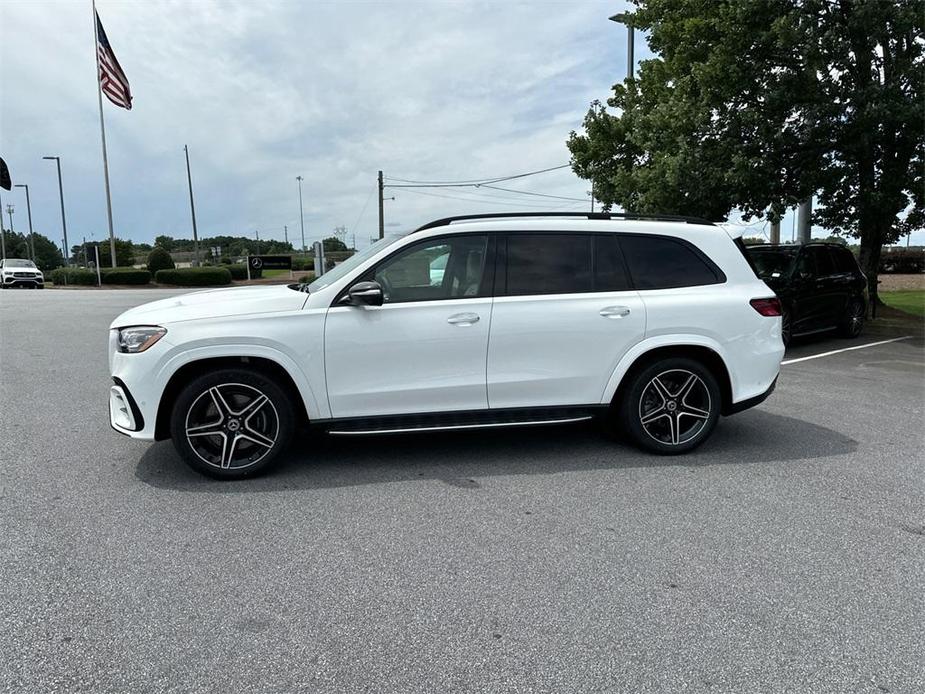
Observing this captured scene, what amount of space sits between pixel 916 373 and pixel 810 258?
290cm

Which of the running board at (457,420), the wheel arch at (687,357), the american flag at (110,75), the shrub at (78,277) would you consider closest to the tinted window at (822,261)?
the wheel arch at (687,357)

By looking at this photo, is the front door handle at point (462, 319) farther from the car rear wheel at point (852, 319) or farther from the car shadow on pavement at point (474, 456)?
the car rear wheel at point (852, 319)

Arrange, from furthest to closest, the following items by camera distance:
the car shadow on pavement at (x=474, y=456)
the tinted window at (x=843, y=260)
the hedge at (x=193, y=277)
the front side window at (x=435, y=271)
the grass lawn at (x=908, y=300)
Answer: the hedge at (x=193, y=277)
the grass lawn at (x=908, y=300)
the tinted window at (x=843, y=260)
the front side window at (x=435, y=271)
the car shadow on pavement at (x=474, y=456)

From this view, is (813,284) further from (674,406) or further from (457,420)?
(457,420)

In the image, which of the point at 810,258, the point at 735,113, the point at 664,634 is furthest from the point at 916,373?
the point at 664,634

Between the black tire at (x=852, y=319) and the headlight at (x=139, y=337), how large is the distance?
37.3 feet

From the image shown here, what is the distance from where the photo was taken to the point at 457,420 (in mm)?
4777

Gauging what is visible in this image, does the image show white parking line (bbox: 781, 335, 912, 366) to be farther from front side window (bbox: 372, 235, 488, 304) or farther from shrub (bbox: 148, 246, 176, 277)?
shrub (bbox: 148, 246, 176, 277)

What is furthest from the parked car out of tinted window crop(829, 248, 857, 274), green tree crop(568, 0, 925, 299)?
tinted window crop(829, 248, 857, 274)

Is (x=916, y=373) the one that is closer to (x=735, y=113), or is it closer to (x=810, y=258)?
(x=810, y=258)

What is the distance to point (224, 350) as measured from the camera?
14.5ft

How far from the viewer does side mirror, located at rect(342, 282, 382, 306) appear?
446 centimetres

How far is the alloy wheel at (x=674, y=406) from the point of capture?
507cm

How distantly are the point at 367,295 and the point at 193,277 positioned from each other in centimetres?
4038
